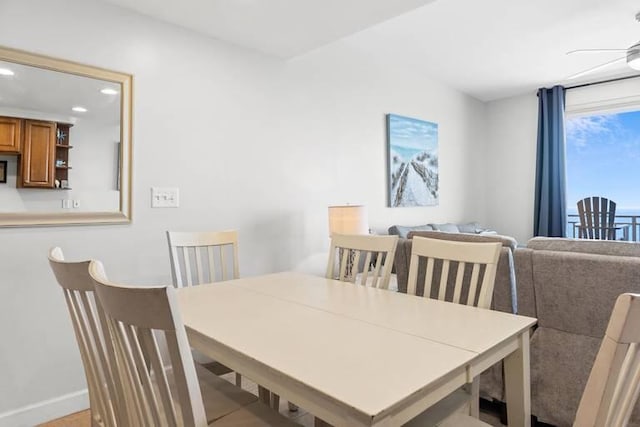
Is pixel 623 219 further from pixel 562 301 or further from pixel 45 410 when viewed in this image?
pixel 45 410

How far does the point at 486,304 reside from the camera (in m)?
1.52

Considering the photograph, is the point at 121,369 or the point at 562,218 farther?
the point at 562,218

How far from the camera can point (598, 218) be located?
4535mm

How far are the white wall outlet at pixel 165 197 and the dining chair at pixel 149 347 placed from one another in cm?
169

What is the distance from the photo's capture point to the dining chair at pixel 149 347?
73 cm

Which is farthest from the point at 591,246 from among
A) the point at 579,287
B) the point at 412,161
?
the point at 412,161

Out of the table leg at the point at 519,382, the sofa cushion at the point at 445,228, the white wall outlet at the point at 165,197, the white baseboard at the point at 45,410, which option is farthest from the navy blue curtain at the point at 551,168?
the white baseboard at the point at 45,410

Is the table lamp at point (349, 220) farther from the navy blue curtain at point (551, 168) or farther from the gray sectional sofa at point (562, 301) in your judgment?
the navy blue curtain at point (551, 168)

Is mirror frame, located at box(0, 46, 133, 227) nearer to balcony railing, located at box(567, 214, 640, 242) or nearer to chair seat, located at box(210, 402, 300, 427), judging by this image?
chair seat, located at box(210, 402, 300, 427)

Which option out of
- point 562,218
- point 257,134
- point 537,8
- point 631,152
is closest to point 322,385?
point 257,134

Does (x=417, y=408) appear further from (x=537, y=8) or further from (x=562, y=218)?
(x=562, y=218)

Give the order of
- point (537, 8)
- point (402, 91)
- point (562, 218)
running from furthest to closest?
point (562, 218) < point (402, 91) < point (537, 8)

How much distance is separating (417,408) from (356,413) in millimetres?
185

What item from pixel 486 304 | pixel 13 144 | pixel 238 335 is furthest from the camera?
pixel 13 144
